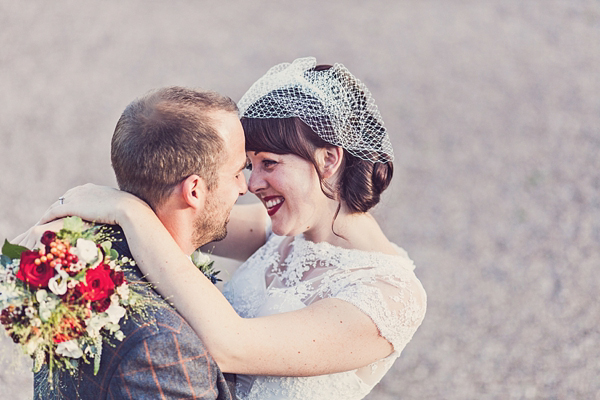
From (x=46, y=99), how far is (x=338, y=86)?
9310 mm

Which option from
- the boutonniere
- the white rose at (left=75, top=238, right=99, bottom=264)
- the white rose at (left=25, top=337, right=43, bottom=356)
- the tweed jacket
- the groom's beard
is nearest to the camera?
the white rose at (left=25, top=337, right=43, bottom=356)

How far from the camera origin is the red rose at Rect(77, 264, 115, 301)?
209cm

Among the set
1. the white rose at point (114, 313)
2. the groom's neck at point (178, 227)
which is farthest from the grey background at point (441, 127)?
the white rose at point (114, 313)

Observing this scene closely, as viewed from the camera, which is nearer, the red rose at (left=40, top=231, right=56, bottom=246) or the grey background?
the red rose at (left=40, top=231, right=56, bottom=246)

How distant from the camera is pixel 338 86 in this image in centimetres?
334

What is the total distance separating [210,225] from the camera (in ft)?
9.28

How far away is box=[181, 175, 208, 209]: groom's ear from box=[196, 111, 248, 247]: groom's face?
0.04 meters

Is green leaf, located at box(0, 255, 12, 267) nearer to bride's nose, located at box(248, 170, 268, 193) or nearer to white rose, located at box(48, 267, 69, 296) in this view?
white rose, located at box(48, 267, 69, 296)

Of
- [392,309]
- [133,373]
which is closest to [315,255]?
[392,309]

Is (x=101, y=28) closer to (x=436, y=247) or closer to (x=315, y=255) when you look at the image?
(x=436, y=247)

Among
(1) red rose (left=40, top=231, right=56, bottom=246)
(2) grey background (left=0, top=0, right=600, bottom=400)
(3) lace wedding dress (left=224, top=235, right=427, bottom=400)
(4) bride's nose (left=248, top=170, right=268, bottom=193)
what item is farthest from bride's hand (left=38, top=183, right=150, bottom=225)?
(2) grey background (left=0, top=0, right=600, bottom=400)

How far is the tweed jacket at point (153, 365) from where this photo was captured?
89.1 inches

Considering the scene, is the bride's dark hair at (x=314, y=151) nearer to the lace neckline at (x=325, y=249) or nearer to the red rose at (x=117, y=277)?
the lace neckline at (x=325, y=249)

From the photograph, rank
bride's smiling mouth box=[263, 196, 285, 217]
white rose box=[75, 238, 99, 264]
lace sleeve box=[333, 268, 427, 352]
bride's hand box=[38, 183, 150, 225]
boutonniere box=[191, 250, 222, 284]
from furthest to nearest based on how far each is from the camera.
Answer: bride's smiling mouth box=[263, 196, 285, 217]
boutonniere box=[191, 250, 222, 284]
lace sleeve box=[333, 268, 427, 352]
bride's hand box=[38, 183, 150, 225]
white rose box=[75, 238, 99, 264]
